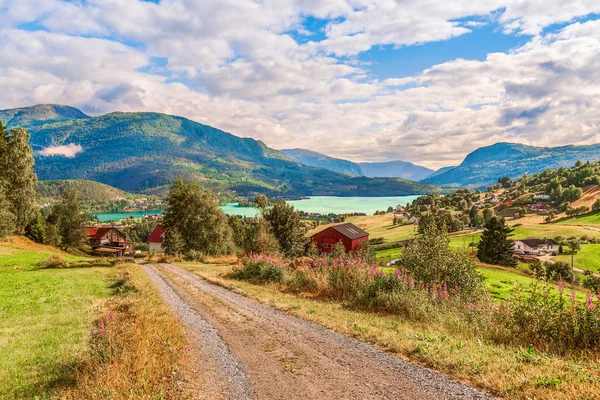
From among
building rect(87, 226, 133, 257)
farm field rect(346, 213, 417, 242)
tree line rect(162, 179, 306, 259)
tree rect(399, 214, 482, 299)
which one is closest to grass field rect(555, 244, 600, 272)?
farm field rect(346, 213, 417, 242)

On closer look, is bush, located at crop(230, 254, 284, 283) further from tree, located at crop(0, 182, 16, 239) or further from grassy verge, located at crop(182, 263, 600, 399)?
tree, located at crop(0, 182, 16, 239)

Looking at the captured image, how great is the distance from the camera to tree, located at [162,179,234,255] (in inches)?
1839

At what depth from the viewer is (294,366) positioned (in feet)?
24.0

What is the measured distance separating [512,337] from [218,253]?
1685 inches

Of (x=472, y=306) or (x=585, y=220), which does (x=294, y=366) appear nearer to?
(x=472, y=306)

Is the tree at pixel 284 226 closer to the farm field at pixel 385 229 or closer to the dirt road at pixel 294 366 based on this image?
the dirt road at pixel 294 366

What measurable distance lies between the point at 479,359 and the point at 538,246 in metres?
109

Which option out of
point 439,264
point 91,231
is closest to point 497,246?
point 439,264

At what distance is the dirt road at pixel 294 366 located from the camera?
238 inches

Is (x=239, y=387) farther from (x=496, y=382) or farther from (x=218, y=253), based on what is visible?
(x=218, y=253)

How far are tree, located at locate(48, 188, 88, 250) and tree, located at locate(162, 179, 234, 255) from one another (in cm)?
4538

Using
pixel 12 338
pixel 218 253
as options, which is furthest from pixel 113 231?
pixel 12 338

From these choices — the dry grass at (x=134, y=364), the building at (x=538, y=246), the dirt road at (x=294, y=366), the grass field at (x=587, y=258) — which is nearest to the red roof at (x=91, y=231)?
the dirt road at (x=294, y=366)

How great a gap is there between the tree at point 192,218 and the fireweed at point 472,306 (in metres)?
31.8
